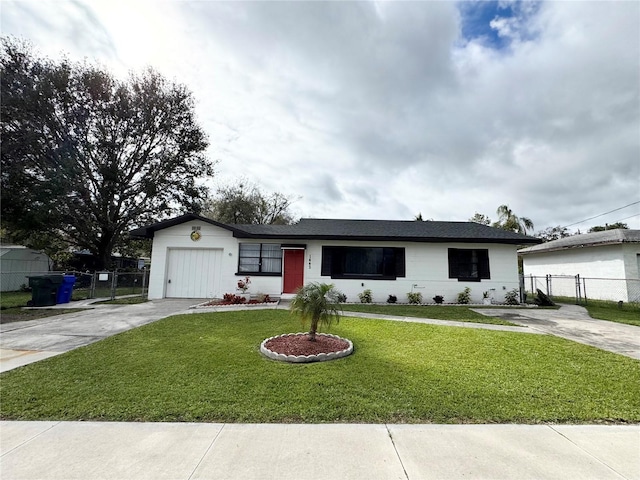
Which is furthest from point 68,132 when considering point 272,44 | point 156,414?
point 156,414

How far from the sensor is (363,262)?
13.2 metres

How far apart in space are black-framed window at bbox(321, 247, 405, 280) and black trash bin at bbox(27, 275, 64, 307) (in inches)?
408

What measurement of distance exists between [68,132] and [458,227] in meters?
24.0

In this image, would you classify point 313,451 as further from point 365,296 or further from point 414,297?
point 414,297

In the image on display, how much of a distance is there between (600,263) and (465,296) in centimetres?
898

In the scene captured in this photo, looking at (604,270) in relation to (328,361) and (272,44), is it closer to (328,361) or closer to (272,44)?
(328,361)

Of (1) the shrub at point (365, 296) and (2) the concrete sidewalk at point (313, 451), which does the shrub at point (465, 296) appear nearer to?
(1) the shrub at point (365, 296)

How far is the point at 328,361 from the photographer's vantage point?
4750mm

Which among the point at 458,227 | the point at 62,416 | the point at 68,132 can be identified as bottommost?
the point at 62,416

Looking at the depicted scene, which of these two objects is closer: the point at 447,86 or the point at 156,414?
the point at 156,414

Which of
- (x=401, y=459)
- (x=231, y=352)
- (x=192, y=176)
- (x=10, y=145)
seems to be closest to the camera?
(x=401, y=459)

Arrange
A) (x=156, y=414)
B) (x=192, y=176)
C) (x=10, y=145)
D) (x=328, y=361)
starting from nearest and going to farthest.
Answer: (x=156, y=414)
(x=328, y=361)
(x=10, y=145)
(x=192, y=176)

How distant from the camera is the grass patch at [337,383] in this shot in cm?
317

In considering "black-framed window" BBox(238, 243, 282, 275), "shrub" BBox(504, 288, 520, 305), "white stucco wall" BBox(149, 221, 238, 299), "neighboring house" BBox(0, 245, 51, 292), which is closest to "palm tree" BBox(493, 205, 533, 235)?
"shrub" BBox(504, 288, 520, 305)
